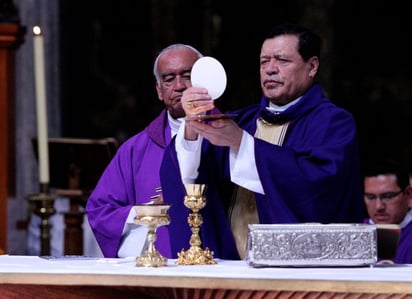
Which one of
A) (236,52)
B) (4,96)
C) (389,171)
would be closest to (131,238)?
(4,96)

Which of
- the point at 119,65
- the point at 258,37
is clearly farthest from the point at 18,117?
the point at 258,37

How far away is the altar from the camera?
3.94m

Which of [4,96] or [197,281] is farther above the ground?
[4,96]

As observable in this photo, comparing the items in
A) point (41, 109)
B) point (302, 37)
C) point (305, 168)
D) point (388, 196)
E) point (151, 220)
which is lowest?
point (388, 196)

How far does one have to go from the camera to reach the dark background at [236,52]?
33.9 feet

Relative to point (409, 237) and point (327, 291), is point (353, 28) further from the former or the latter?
point (327, 291)

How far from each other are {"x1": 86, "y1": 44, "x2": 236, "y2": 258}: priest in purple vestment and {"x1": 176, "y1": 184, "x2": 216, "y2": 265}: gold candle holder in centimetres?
61

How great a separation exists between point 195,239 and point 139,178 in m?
1.22

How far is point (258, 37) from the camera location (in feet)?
34.4

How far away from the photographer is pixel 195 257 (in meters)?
4.48

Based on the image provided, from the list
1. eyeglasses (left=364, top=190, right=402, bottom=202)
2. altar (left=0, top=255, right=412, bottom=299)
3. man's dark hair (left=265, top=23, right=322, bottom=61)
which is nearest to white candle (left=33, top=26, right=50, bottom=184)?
man's dark hair (left=265, top=23, right=322, bottom=61)

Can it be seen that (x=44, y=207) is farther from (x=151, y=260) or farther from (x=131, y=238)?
(x=151, y=260)

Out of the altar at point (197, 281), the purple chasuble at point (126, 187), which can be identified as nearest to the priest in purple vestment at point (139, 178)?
the purple chasuble at point (126, 187)

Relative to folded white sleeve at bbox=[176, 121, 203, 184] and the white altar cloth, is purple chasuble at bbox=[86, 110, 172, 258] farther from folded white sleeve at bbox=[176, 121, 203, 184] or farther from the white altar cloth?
the white altar cloth
